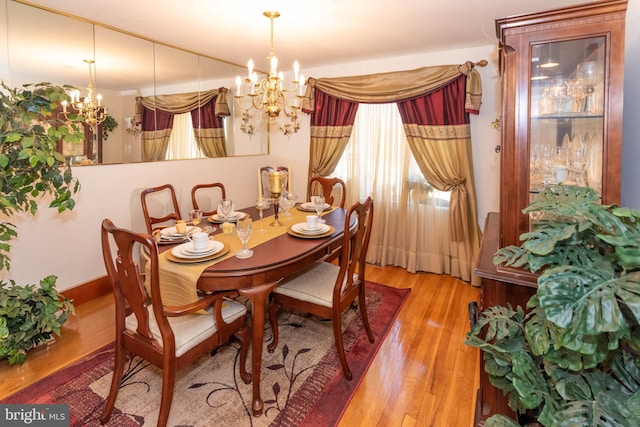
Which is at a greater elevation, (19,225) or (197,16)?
(197,16)

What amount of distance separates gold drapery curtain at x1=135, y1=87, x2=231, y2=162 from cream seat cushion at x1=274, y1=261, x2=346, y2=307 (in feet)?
6.53

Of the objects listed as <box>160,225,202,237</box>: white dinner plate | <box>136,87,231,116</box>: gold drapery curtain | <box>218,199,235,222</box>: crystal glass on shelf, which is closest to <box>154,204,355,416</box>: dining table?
<box>160,225,202,237</box>: white dinner plate

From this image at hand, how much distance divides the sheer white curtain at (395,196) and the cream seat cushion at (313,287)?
1.66 meters

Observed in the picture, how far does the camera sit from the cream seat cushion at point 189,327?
5.05ft

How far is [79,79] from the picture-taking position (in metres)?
2.64

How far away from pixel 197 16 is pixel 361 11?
120cm

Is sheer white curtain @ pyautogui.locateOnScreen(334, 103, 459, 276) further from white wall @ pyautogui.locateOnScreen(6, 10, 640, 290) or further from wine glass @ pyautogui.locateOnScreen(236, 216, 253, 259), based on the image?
wine glass @ pyautogui.locateOnScreen(236, 216, 253, 259)

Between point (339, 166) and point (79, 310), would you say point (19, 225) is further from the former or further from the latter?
point (339, 166)

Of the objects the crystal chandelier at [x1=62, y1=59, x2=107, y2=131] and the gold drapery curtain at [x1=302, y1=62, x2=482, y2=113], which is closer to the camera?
the crystal chandelier at [x1=62, y1=59, x2=107, y2=131]

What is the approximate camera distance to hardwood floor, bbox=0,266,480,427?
69.4 inches

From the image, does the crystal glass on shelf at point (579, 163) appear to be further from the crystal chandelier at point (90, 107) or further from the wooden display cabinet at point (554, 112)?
the crystal chandelier at point (90, 107)

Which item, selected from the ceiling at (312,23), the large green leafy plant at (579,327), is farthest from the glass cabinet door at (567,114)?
the ceiling at (312,23)

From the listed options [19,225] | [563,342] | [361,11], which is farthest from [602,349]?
[19,225]

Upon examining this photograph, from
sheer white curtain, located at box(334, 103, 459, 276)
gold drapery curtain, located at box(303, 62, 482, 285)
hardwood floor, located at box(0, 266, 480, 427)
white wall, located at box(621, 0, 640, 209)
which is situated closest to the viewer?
white wall, located at box(621, 0, 640, 209)
